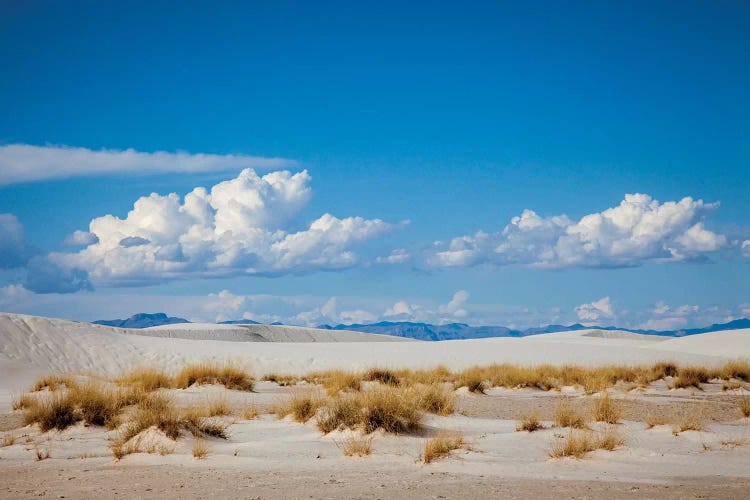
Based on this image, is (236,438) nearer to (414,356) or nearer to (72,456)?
(72,456)

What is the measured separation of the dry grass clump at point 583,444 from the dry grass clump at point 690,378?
13.5m

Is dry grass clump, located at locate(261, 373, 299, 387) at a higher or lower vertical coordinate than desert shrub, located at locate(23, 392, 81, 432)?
lower

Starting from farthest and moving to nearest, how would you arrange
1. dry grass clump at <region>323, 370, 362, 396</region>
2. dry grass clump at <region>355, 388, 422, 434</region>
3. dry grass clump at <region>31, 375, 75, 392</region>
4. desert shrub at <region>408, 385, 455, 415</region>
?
dry grass clump at <region>31, 375, 75, 392</region>, dry grass clump at <region>323, 370, 362, 396</region>, desert shrub at <region>408, 385, 455, 415</region>, dry grass clump at <region>355, 388, 422, 434</region>

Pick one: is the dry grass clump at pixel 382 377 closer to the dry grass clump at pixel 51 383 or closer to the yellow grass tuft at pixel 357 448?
the dry grass clump at pixel 51 383

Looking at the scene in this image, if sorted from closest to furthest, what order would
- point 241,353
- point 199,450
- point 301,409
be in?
point 199,450 < point 301,409 < point 241,353

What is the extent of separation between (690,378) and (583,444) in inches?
620

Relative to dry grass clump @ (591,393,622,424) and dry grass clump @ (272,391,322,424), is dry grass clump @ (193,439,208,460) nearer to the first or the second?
dry grass clump @ (272,391,322,424)

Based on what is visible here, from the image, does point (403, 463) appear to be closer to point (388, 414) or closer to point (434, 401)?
point (388, 414)

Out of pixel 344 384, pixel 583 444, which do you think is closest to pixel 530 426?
pixel 583 444

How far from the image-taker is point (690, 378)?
2316 cm

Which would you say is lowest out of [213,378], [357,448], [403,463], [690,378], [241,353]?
[403,463]

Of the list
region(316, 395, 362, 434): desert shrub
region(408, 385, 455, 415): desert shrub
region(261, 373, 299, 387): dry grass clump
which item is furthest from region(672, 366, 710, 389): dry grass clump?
region(316, 395, 362, 434): desert shrub

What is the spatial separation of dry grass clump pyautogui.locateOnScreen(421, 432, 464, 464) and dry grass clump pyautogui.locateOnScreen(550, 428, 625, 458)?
1289 millimetres

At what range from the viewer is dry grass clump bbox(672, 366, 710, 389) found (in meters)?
22.5
